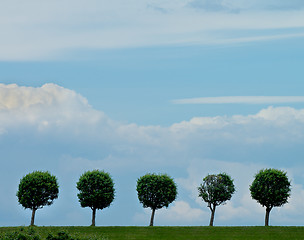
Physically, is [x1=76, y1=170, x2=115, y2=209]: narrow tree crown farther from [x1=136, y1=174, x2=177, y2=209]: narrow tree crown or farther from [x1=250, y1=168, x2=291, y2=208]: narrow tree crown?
[x1=250, y1=168, x2=291, y2=208]: narrow tree crown

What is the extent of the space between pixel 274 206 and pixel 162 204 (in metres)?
18.8

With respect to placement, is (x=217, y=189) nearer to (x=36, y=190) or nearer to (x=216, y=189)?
(x=216, y=189)

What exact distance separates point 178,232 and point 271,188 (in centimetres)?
1882

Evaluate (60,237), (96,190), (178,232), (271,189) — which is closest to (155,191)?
(96,190)

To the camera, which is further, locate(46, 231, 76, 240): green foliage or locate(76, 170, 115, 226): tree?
locate(76, 170, 115, 226): tree

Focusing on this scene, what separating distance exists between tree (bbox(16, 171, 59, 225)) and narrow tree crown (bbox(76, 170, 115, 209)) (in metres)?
4.81

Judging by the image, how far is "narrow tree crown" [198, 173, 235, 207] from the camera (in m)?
83.7

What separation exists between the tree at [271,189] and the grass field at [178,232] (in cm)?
655

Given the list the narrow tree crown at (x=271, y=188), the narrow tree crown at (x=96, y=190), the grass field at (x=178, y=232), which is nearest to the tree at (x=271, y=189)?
the narrow tree crown at (x=271, y=188)

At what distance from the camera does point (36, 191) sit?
274 ft

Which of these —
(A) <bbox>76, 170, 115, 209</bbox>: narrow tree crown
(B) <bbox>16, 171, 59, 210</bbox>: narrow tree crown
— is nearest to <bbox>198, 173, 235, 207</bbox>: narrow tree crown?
(A) <bbox>76, 170, 115, 209</bbox>: narrow tree crown

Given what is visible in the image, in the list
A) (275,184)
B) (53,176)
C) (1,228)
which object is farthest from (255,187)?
(1,228)

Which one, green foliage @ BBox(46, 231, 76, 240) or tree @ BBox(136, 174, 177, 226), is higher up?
tree @ BBox(136, 174, 177, 226)

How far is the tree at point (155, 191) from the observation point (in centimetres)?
8381
